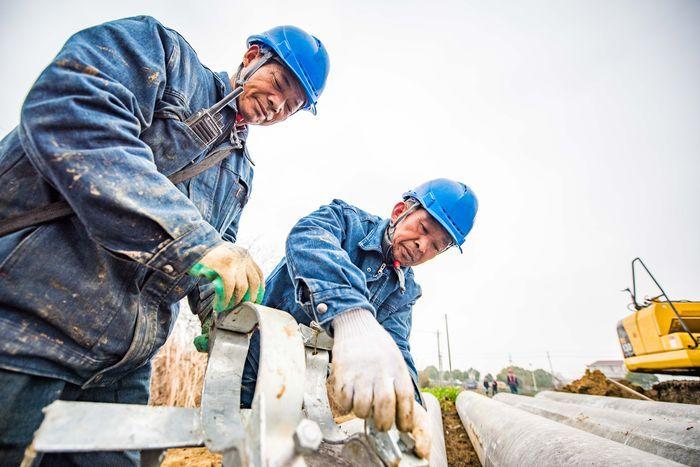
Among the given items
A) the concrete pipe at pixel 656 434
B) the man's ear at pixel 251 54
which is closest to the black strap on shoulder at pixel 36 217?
the man's ear at pixel 251 54

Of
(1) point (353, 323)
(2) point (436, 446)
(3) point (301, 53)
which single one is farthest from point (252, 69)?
(2) point (436, 446)

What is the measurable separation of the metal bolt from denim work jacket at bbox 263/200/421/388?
564mm

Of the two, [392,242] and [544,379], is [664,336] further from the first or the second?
[544,379]

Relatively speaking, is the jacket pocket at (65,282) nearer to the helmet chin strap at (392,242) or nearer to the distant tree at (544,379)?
the helmet chin strap at (392,242)

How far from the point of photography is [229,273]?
0.85 meters

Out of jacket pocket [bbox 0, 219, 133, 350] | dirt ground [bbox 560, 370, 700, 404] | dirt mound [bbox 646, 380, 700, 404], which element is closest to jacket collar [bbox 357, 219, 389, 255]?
jacket pocket [bbox 0, 219, 133, 350]

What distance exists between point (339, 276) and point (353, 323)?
0.68 ft

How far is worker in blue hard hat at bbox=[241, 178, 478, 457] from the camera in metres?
0.91

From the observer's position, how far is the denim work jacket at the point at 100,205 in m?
0.77

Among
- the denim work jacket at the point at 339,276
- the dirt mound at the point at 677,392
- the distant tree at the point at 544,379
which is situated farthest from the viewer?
the distant tree at the point at 544,379

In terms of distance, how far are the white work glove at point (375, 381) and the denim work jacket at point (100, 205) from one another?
1.78 ft

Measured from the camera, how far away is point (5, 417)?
2.83ft

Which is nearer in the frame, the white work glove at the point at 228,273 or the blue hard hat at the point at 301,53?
the white work glove at the point at 228,273

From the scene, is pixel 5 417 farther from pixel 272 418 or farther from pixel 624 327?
pixel 624 327
